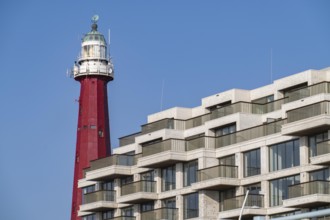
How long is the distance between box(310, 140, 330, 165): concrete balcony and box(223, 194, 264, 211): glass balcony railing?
260 inches

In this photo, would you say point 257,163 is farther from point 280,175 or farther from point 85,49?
point 85,49

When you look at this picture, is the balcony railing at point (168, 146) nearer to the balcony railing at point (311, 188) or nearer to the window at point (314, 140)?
the window at point (314, 140)

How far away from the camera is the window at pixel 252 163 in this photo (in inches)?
3271

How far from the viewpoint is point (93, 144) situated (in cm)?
11831

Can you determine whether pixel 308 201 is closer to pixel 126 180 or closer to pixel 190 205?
pixel 190 205

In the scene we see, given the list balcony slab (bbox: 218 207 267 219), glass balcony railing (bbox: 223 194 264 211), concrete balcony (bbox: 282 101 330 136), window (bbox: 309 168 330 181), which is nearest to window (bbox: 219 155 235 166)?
glass balcony railing (bbox: 223 194 264 211)

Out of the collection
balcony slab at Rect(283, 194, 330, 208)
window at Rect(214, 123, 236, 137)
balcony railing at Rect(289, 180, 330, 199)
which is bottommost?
balcony slab at Rect(283, 194, 330, 208)

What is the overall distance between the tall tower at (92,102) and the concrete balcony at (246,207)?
34.3m

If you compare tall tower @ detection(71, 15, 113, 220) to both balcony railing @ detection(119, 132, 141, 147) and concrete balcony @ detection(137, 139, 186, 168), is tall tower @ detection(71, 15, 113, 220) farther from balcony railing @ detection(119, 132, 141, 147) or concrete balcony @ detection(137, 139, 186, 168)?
concrete balcony @ detection(137, 139, 186, 168)

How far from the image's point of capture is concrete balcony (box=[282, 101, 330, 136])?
75.9m

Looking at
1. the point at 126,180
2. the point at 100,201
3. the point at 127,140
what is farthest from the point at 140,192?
the point at 127,140

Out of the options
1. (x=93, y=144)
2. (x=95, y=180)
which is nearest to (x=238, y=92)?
(x=95, y=180)

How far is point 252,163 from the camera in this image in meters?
83.6

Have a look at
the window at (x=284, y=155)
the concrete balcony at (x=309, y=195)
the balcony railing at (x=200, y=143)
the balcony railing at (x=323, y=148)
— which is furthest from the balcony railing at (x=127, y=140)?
the balcony railing at (x=323, y=148)
